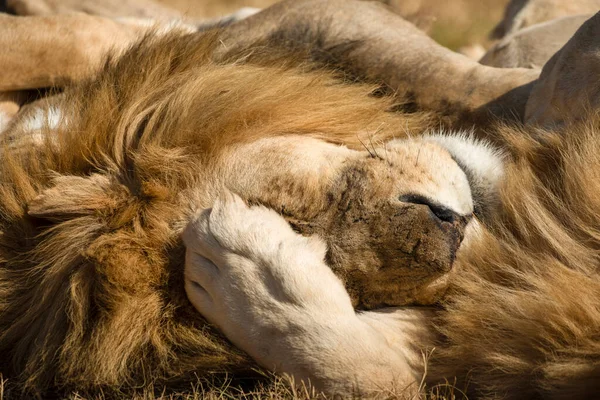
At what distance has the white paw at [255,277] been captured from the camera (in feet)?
5.39

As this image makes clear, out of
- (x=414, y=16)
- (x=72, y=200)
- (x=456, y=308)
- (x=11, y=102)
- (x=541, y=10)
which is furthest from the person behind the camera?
(x=541, y=10)

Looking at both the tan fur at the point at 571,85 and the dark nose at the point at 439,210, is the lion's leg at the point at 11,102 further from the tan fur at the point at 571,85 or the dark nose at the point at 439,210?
the tan fur at the point at 571,85

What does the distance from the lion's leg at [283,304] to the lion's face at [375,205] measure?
6cm

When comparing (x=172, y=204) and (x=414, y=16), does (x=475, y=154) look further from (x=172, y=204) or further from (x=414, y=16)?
(x=414, y=16)

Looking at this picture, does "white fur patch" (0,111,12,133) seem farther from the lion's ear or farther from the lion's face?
the lion's face

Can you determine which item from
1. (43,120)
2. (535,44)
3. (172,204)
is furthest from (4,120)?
(535,44)

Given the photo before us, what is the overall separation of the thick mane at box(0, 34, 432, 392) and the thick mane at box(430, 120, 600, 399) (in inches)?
17.8

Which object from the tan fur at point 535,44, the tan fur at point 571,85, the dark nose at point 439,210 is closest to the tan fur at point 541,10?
the tan fur at point 535,44

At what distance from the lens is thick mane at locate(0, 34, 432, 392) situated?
1.79 m

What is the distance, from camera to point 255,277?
1.68 metres

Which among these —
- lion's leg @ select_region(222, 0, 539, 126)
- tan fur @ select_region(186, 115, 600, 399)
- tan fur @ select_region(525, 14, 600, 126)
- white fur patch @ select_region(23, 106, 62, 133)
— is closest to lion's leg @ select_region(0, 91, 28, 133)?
white fur patch @ select_region(23, 106, 62, 133)

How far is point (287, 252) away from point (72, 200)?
549 mm

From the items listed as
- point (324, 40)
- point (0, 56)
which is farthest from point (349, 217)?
point (0, 56)

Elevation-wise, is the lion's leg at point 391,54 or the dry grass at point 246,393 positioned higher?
the lion's leg at point 391,54
